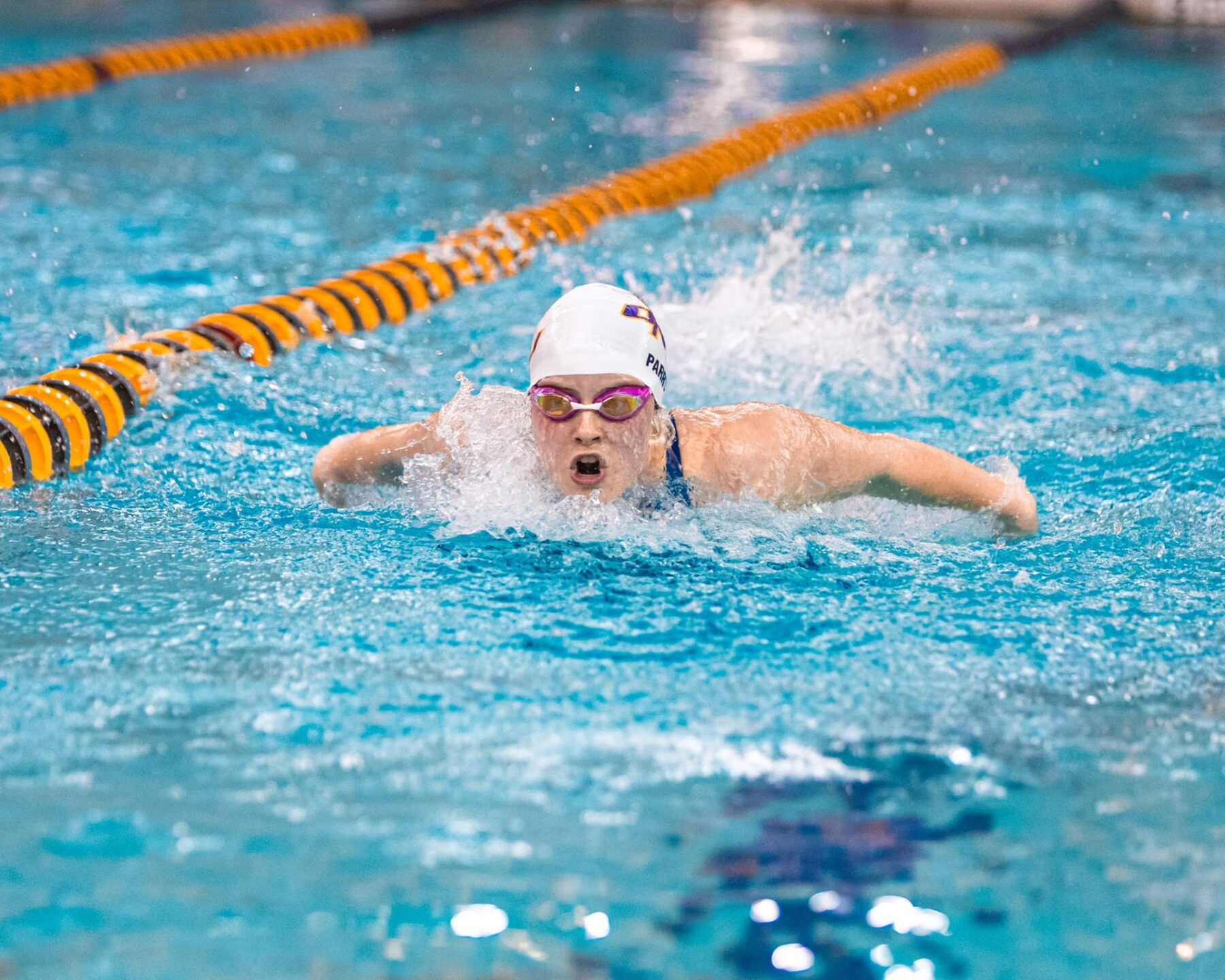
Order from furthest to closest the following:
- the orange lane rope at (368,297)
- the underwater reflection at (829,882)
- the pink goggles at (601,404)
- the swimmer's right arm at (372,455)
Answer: the orange lane rope at (368,297) → the swimmer's right arm at (372,455) → the pink goggles at (601,404) → the underwater reflection at (829,882)

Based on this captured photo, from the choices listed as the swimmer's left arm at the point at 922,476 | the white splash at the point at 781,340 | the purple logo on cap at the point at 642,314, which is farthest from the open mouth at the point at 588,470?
the white splash at the point at 781,340

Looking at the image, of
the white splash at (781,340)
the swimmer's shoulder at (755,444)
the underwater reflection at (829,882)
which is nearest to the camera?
the underwater reflection at (829,882)

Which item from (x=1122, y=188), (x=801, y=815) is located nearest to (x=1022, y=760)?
(x=801, y=815)

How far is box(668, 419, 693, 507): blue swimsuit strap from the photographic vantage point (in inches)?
123

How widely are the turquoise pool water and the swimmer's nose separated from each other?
0.62 feet

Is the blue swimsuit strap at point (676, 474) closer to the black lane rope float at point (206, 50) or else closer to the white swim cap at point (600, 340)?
the white swim cap at point (600, 340)

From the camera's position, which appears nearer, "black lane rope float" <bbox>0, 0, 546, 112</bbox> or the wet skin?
the wet skin

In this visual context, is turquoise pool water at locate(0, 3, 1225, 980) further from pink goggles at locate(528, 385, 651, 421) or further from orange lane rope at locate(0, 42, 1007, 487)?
pink goggles at locate(528, 385, 651, 421)

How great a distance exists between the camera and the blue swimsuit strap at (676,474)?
312 cm

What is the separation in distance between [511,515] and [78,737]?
107 centimetres

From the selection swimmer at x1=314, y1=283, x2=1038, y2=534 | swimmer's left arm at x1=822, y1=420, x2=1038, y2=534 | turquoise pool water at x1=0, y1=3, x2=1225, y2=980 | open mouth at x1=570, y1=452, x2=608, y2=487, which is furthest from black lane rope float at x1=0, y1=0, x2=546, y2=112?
swimmer's left arm at x1=822, y1=420, x2=1038, y2=534

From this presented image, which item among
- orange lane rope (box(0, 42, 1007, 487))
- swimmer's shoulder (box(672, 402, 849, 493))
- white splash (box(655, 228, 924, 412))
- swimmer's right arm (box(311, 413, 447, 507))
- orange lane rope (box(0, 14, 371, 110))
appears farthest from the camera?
orange lane rope (box(0, 14, 371, 110))

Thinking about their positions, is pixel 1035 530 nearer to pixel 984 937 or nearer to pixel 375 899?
pixel 984 937

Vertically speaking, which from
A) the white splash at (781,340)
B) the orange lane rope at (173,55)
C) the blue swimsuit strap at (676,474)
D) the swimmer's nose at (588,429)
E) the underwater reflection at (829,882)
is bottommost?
the underwater reflection at (829,882)
